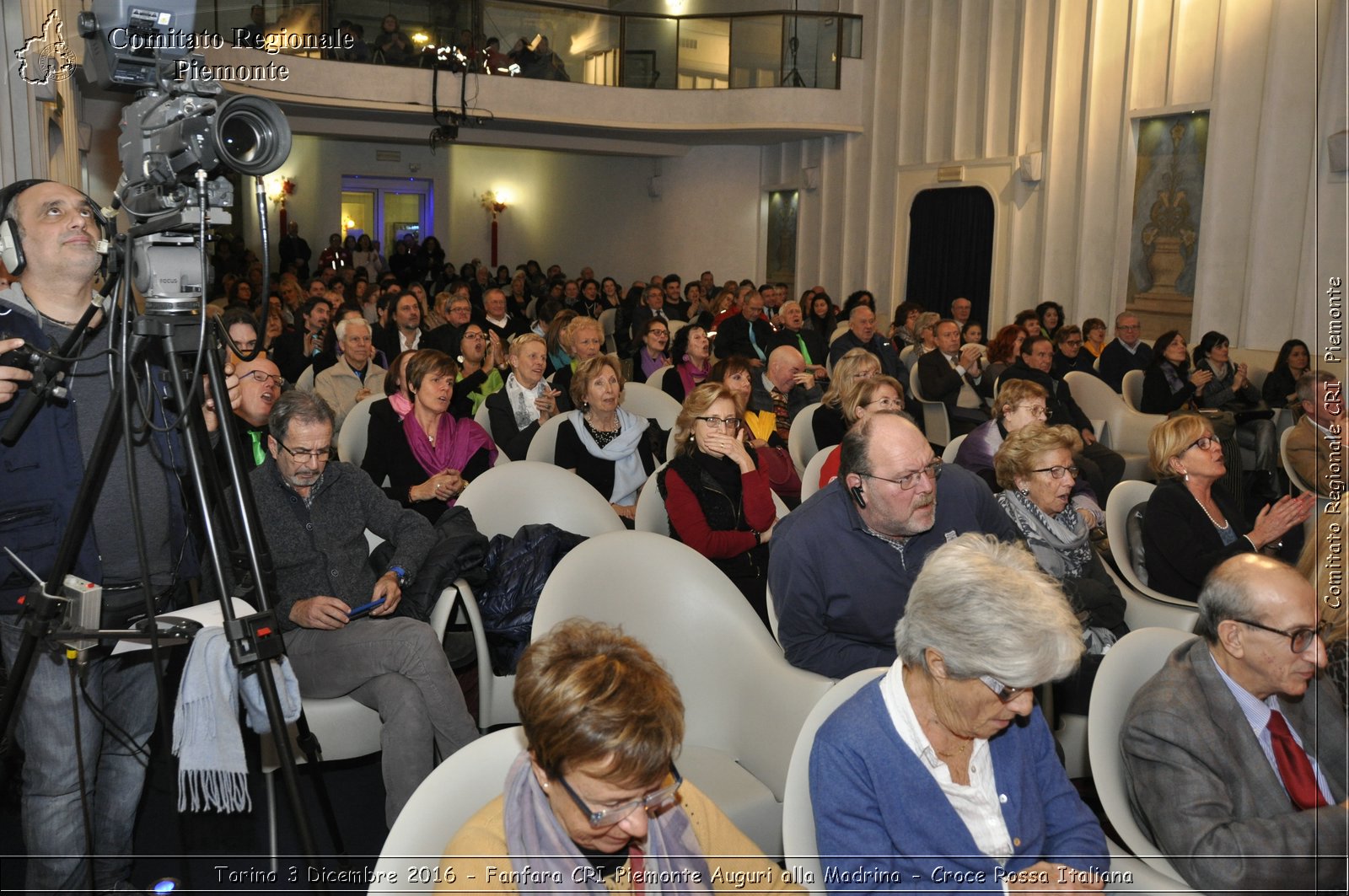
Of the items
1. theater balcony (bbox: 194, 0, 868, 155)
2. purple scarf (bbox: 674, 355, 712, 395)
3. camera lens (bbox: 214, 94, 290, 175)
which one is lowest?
purple scarf (bbox: 674, 355, 712, 395)

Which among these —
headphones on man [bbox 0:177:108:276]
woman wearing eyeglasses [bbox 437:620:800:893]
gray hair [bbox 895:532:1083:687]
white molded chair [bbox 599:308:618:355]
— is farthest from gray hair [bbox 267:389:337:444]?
white molded chair [bbox 599:308:618:355]

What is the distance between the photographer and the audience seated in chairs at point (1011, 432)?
384 centimetres

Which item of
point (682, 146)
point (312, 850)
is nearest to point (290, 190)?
point (682, 146)

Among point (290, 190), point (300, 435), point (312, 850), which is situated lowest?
point (312, 850)

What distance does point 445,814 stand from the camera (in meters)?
1.56

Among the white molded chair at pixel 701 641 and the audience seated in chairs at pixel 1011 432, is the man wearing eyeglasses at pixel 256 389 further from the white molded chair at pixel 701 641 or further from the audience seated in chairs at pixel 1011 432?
the audience seated in chairs at pixel 1011 432

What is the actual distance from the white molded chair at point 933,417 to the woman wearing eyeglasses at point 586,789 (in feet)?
19.0

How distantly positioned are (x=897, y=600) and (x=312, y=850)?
1.39 metres

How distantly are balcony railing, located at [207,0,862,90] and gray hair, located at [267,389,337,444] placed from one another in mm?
10413

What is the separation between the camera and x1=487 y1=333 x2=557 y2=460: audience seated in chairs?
4.94 metres

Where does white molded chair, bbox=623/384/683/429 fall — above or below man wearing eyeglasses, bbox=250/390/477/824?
above

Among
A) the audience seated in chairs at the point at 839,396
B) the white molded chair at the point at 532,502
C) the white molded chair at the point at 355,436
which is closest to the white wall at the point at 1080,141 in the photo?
the audience seated in chairs at the point at 839,396

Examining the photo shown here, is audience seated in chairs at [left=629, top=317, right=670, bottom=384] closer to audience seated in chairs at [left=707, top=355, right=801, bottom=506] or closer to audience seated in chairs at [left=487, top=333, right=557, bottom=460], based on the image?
audience seated in chairs at [left=707, top=355, right=801, bottom=506]

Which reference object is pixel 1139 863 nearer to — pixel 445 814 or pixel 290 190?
pixel 445 814
